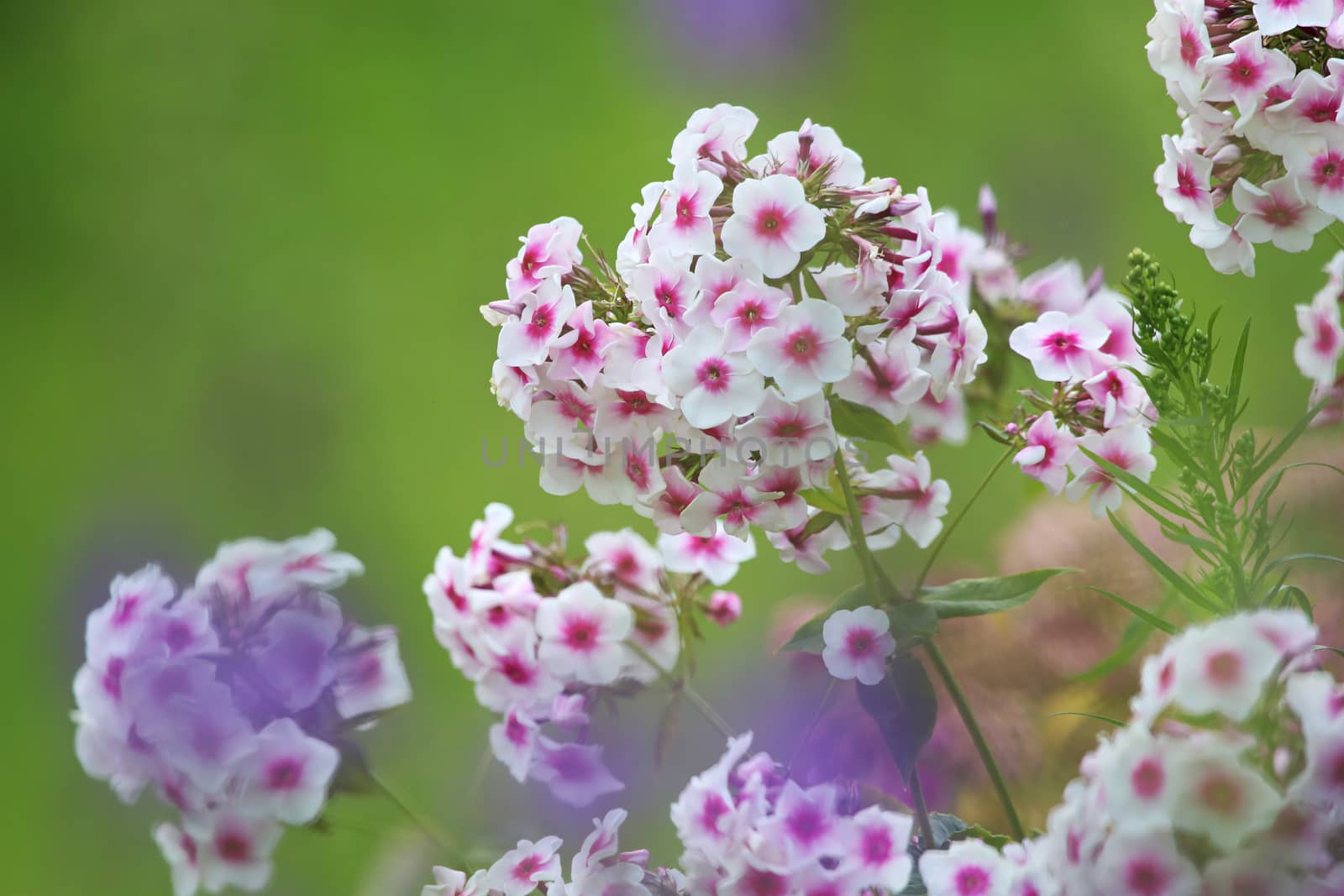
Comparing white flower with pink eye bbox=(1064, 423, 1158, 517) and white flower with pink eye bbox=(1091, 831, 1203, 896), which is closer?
white flower with pink eye bbox=(1091, 831, 1203, 896)

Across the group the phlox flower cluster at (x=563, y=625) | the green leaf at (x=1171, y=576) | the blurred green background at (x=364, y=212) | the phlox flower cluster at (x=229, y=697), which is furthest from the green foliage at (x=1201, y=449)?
the blurred green background at (x=364, y=212)

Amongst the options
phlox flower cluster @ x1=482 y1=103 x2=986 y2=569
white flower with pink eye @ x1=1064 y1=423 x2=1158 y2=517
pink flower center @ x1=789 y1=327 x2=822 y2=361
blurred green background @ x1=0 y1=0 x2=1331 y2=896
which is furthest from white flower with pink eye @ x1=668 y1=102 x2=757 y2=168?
blurred green background @ x1=0 y1=0 x2=1331 y2=896

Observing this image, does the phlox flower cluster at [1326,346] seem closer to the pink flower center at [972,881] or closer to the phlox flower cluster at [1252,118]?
the phlox flower cluster at [1252,118]

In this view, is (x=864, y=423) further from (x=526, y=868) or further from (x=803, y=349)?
(x=526, y=868)

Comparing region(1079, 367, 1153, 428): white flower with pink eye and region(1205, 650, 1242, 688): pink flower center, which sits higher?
region(1205, 650, 1242, 688): pink flower center

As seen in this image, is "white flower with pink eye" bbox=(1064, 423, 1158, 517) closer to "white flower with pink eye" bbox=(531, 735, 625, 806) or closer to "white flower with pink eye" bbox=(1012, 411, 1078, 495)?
"white flower with pink eye" bbox=(1012, 411, 1078, 495)

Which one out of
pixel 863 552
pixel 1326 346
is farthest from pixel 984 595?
pixel 1326 346

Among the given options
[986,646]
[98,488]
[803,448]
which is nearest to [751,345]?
[803,448]

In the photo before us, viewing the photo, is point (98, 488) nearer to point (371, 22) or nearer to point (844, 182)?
point (371, 22)
